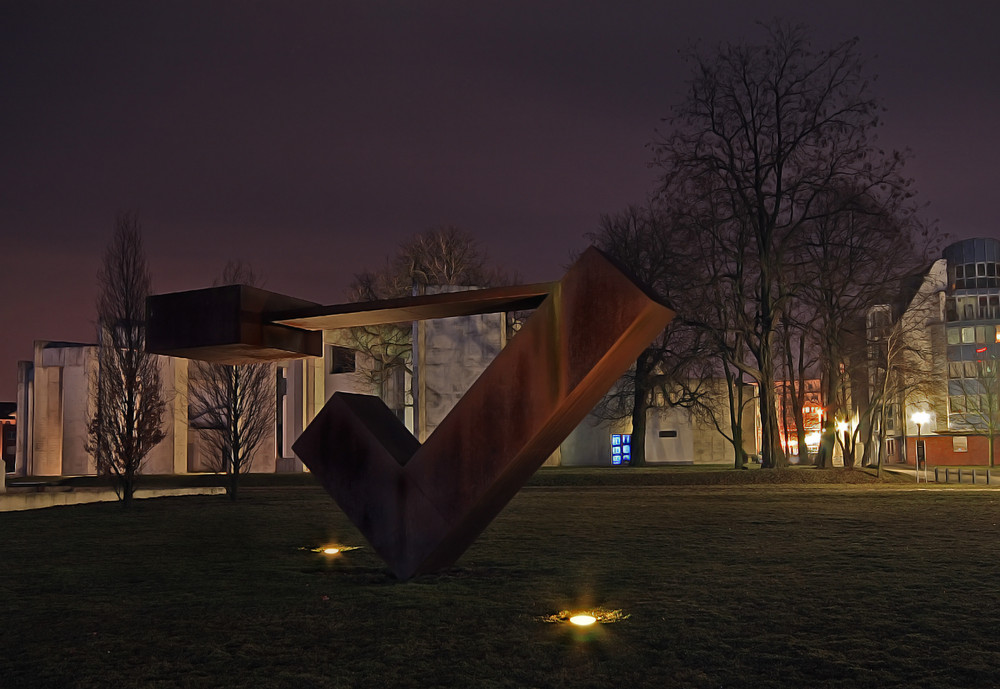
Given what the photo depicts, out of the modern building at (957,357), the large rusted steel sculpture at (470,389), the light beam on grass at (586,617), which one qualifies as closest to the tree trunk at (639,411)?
the modern building at (957,357)

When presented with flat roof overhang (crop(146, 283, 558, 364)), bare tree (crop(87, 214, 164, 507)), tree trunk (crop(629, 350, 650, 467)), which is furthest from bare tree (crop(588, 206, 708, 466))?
flat roof overhang (crop(146, 283, 558, 364))

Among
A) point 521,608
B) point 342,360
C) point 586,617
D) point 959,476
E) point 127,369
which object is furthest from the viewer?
point 342,360

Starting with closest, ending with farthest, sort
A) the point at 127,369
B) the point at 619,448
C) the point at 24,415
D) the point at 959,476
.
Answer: the point at 127,369 < the point at 959,476 < the point at 24,415 < the point at 619,448

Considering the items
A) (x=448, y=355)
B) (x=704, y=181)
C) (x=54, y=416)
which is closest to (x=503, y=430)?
(x=704, y=181)

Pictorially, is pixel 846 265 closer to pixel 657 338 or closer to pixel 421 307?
pixel 657 338

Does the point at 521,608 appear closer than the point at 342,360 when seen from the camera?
Yes

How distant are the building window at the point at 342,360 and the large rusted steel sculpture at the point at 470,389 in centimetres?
4083

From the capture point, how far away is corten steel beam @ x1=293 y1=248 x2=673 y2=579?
7.55 meters

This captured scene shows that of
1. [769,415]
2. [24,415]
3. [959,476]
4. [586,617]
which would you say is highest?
[24,415]

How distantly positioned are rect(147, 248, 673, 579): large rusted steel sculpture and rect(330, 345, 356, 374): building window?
1608 inches

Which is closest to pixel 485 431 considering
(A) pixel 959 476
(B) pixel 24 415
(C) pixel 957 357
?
(A) pixel 959 476

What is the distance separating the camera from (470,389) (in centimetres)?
816

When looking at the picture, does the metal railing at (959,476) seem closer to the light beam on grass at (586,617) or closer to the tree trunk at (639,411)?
the tree trunk at (639,411)

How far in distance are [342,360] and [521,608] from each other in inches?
1750
